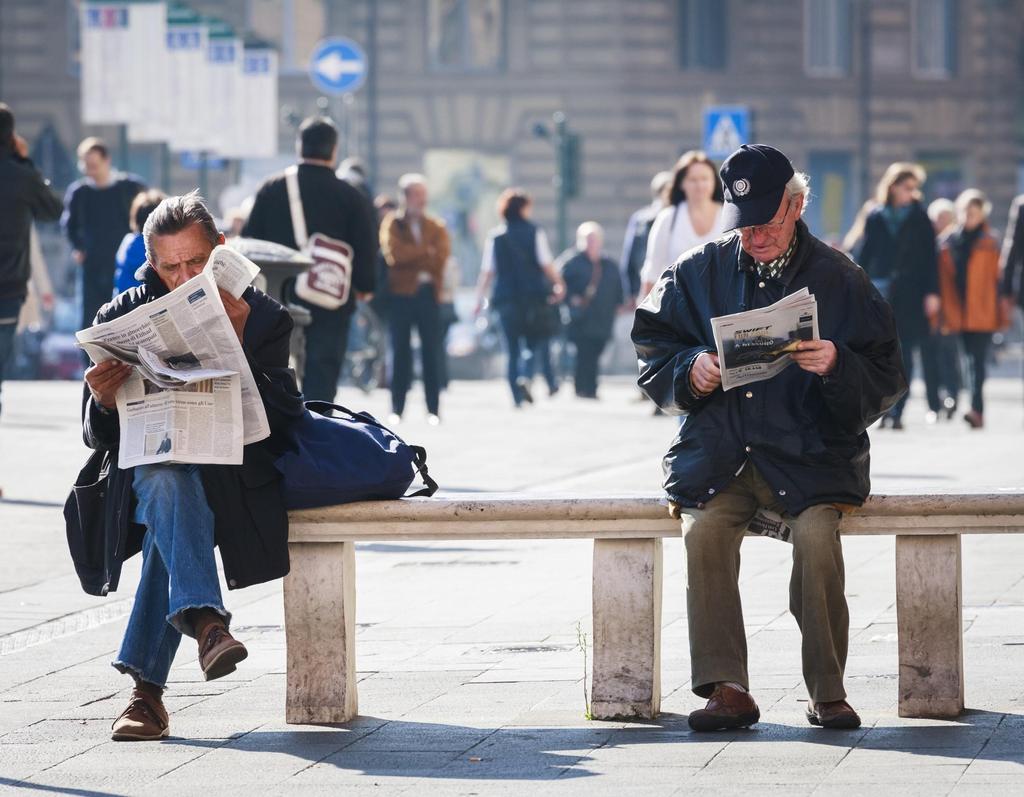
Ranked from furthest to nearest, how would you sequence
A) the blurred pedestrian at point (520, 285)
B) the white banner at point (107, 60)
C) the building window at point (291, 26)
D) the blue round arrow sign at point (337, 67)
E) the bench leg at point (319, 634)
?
the building window at point (291, 26), the blue round arrow sign at point (337, 67), the white banner at point (107, 60), the blurred pedestrian at point (520, 285), the bench leg at point (319, 634)

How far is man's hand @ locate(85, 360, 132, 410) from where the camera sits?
19.3 ft

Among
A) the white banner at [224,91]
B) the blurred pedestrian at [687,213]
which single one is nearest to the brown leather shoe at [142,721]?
the blurred pedestrian at [687,213]

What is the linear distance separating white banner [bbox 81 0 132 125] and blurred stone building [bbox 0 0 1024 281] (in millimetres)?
12937

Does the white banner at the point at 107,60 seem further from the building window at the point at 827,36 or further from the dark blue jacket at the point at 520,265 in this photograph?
the building window at the point at 827,36

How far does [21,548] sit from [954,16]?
3368cm

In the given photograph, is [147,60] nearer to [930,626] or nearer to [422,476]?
[422,476]

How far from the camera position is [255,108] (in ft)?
89.4

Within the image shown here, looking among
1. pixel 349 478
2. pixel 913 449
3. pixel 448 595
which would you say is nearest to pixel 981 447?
→ pixel 913 449

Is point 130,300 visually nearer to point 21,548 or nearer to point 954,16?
point 21,548

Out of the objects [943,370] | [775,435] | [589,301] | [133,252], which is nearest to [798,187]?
[775,435]

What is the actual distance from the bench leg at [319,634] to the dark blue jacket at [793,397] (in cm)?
87

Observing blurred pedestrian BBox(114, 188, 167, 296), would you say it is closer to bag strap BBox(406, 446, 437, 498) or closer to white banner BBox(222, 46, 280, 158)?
bag strap BBox(406, 446, 437, 498)

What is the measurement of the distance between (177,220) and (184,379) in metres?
0.52

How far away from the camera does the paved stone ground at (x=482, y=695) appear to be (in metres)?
5.25
